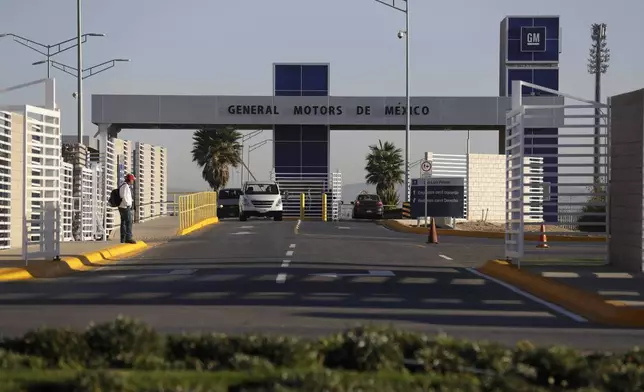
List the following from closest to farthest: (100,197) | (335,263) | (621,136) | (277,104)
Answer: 1. (621,136)
2. (335,263)
3. (100,197)
4. (277,104)

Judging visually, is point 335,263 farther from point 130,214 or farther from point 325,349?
point 325,349

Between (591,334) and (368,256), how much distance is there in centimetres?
1167

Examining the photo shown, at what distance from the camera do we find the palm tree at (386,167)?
7319 centimetres

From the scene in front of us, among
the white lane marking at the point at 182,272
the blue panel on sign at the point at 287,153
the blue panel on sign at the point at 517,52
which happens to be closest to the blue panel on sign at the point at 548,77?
the blue panel on sign at the point at 517,52

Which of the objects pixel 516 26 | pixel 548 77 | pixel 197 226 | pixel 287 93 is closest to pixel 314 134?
pixel 287 93

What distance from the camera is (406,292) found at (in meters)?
14.2

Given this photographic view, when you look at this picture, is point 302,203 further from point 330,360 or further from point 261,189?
point 330,360

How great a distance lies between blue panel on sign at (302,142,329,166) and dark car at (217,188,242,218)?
183 inches

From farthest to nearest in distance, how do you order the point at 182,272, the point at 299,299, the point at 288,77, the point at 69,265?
Result: 1. the point at 288,77
2. the point at 69,265
3. the point at 182,272
4. the point at 299,299

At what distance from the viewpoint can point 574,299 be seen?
13094mm

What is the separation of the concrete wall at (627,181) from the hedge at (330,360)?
8.71m

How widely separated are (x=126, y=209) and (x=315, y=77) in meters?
33.0

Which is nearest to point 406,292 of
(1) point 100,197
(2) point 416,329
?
(2) point 416,329

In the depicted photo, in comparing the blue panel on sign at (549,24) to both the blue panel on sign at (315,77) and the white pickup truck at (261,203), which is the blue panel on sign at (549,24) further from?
the white pickup truck at (261,203)
